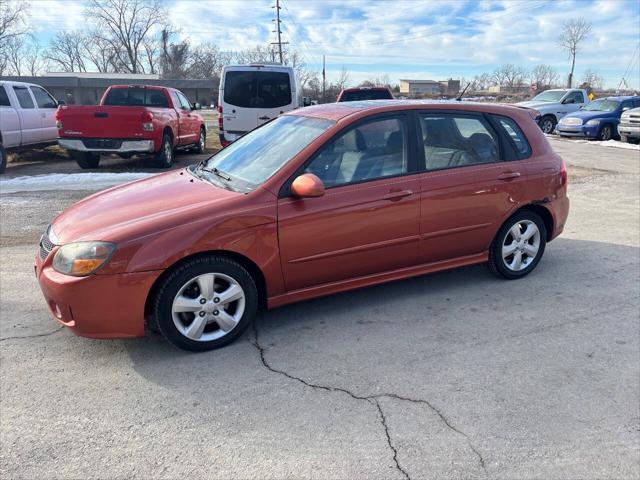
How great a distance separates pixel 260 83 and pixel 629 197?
782cm

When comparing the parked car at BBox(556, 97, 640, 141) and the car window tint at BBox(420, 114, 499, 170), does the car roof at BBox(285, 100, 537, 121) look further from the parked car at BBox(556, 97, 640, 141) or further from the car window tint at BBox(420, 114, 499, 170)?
the parked car at BBox(556, 97, 640, 141)

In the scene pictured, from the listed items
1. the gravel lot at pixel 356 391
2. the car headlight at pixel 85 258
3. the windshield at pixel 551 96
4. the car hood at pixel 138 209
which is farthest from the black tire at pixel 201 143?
the windshield at pixel 551 96

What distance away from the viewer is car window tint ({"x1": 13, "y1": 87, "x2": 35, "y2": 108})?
1190cm

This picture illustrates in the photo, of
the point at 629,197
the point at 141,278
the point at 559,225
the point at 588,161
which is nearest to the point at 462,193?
the point at 559,225

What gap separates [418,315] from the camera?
416 cm

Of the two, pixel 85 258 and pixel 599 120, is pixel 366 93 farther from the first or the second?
pixel 85 258

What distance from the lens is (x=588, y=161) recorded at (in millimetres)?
13758

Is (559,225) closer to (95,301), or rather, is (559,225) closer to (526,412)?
(526,412)

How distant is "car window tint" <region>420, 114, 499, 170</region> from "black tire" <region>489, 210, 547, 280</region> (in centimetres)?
61

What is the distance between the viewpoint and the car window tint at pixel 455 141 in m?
4.38

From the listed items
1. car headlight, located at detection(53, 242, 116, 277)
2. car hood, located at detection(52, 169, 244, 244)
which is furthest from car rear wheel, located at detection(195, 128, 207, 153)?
car headlight, located at detection(53, 242, 116, 277)

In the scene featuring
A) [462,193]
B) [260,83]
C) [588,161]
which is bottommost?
[588,161]

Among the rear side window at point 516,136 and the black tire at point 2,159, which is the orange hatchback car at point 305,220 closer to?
the rear side window at point 516,136

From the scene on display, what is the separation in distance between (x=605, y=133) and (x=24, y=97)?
19.6 meters
